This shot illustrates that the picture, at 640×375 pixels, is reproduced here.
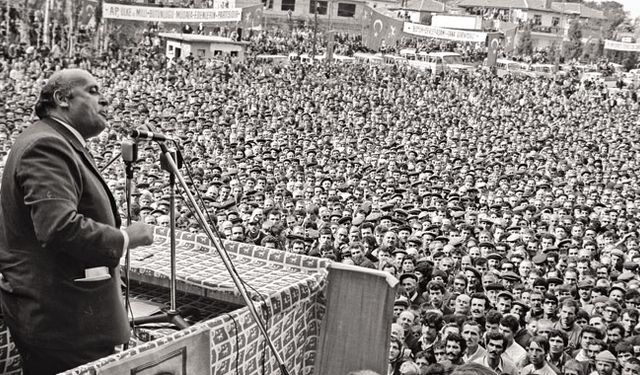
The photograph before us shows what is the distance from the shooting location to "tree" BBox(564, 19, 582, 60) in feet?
152

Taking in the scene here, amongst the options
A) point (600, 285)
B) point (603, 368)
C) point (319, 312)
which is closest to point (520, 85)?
point (600, 285)

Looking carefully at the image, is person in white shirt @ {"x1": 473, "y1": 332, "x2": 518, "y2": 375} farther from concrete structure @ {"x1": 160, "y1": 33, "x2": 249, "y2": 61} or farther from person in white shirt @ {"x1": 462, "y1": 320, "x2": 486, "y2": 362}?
concrete structure @ {"x1": 160, "y1": 33, "x2": 249, "y2": 61}

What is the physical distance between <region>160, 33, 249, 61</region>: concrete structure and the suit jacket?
2458 cm

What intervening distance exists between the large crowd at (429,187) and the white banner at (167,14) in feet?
4.82

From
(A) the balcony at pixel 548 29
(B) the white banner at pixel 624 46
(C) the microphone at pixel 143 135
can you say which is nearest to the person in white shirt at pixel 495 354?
(C) the microphone at pixel 143 135

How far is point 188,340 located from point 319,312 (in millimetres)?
775

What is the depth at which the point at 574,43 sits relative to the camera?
47375 mm

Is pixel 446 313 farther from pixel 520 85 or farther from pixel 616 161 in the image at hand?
pixel 520 85

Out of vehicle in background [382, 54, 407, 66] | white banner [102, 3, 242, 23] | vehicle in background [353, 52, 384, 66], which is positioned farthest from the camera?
vehicle in background [353, 52, 384, 66]

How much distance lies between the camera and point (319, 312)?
279 centimetres

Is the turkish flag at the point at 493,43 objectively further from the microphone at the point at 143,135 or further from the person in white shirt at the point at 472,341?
the microphone at the point at 143,135

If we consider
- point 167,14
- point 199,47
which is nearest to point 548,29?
point 199,47

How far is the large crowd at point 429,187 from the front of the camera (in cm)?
580

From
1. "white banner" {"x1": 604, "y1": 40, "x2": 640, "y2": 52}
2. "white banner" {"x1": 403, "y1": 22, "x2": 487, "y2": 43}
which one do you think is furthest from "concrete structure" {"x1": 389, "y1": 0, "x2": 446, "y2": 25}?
"white banner" {"x1": 403, "y1": 22, "x2": 487, "y2": 43}
